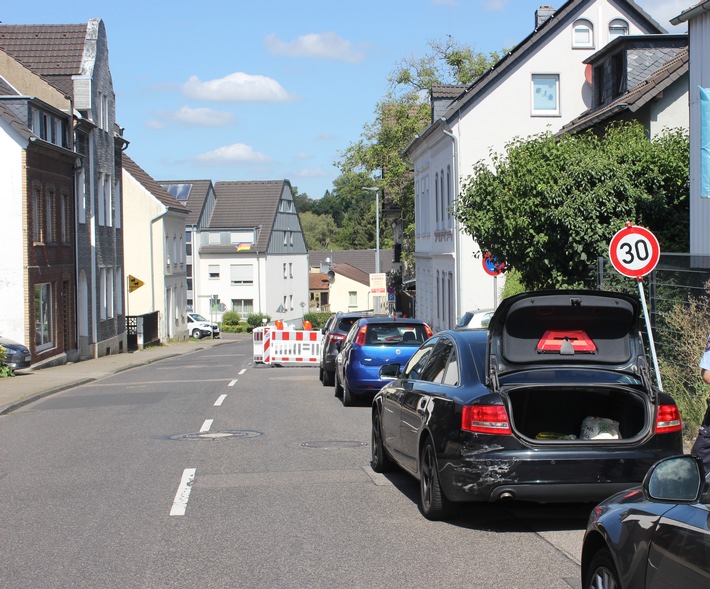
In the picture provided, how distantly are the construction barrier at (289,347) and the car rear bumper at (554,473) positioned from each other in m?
24.8

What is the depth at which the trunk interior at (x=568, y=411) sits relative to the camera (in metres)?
7.98

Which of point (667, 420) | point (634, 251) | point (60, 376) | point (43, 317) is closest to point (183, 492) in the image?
point (667, 420)

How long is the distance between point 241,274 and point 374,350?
65.3 metres

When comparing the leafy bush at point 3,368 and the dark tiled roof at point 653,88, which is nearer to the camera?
the dark tiled roof at point 653,88

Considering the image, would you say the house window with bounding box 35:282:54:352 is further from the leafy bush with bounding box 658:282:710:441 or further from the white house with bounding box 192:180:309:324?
the white house with bounding box 192:180:309:324

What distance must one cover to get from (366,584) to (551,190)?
41.9ft

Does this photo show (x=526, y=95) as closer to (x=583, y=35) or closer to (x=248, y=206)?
(x=583, y=35)

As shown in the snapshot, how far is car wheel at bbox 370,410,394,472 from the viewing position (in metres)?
10.3

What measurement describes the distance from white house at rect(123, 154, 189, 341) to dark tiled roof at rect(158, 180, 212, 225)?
874 inches

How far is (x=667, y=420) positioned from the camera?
24.7 ft

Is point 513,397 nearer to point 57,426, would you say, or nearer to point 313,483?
point 313,483

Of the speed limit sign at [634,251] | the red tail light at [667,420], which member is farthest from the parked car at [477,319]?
the red tail light at [667,420]

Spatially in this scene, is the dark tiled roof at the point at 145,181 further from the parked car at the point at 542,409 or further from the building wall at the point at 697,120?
the parked car at the point at 542,409

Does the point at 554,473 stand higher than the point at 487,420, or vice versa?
the point at 487,420
